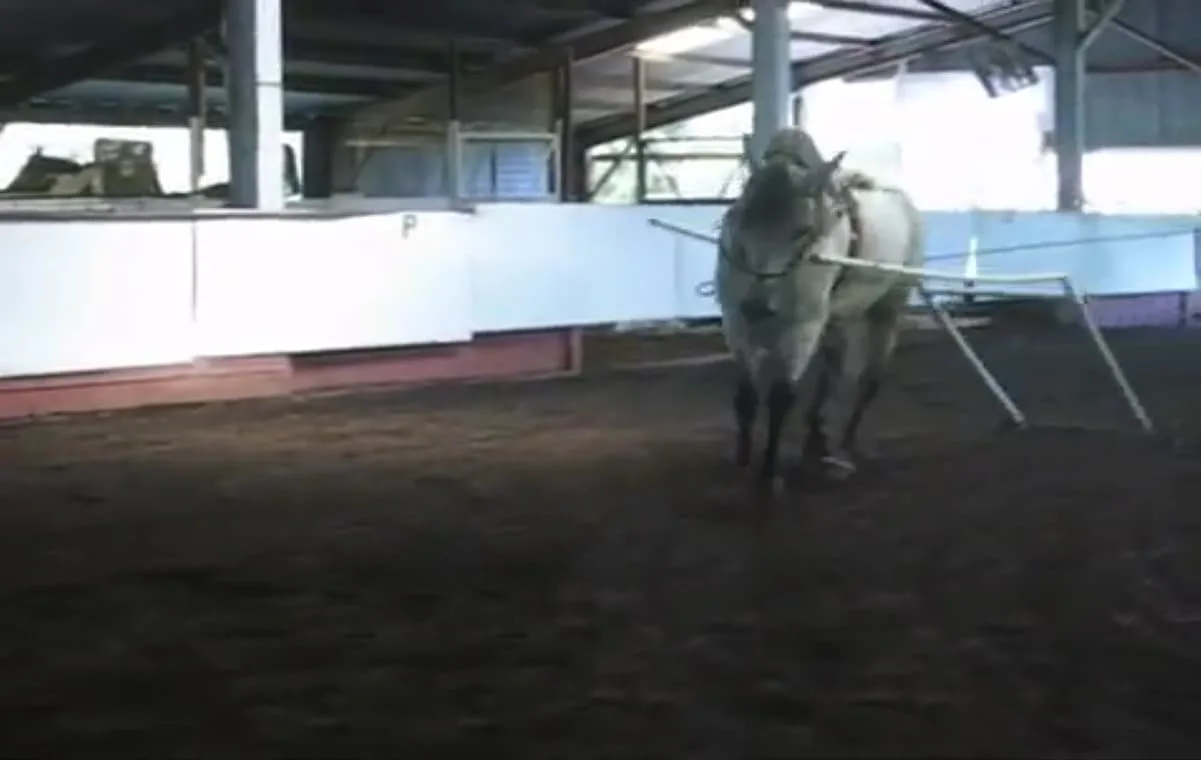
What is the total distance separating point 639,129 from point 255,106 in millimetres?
12435

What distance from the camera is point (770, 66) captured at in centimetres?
1694

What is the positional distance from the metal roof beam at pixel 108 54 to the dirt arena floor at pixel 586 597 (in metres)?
7.52

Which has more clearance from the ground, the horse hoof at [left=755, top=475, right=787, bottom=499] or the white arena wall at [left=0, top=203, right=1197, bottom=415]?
the white arena wall at [left=0, top=203, right=1197, bottom=415]

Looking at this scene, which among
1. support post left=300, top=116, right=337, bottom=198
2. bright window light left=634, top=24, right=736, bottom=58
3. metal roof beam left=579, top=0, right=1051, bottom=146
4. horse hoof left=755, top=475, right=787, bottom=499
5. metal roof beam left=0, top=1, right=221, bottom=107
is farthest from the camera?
support post left=300, top=116, right=337, bottom=198

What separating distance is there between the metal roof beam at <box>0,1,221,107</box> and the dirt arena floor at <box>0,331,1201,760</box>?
7.52m

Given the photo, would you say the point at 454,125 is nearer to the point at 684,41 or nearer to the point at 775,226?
the point at 684,41

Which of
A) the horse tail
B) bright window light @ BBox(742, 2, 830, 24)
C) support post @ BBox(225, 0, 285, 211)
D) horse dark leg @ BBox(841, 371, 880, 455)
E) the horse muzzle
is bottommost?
horse dark leg @ BBox(841, 371, 880, 455)

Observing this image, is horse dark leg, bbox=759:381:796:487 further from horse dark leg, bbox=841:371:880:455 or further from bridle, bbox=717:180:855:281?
horse dark leg, bbox=841:371:880:455

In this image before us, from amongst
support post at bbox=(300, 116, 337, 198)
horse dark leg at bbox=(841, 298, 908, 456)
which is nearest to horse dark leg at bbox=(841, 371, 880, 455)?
horse dark leg at bbox=(841, 298, 908, 456)


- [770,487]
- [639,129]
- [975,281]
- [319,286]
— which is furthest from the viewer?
[639,129]

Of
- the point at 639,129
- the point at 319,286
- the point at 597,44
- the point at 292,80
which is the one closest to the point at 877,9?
the point at 597,44

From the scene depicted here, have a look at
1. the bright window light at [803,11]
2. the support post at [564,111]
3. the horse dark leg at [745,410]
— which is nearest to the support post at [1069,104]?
the bright window light at [803,11]

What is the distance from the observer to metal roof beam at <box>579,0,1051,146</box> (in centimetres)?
2362

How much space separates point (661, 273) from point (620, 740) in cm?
1054
